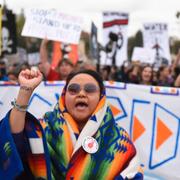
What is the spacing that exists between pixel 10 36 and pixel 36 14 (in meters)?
0.90

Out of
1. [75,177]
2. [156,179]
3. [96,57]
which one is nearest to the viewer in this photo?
[75,177]

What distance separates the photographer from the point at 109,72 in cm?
964

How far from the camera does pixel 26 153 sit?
2.23 m

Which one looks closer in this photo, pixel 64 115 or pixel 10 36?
pixel 64 115

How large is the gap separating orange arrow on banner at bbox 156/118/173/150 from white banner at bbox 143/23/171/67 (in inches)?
224

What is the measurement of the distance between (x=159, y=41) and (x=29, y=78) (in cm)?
848

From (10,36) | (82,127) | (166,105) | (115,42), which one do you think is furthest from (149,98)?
(115,42)

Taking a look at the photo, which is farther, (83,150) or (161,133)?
(161,133)

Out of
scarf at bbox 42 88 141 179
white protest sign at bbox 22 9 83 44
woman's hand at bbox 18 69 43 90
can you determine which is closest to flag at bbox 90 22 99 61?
white protest sign at bbox 22 9 83 44

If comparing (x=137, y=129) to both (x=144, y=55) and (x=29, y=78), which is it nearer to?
(x=29, y=78)

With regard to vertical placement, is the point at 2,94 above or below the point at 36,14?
below

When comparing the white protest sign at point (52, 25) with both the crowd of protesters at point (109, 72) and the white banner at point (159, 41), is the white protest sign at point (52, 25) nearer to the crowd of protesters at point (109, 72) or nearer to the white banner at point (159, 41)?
the crowd of protesters at point (109, 72)

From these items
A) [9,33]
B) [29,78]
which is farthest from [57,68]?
[29,78]

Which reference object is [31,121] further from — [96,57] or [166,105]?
[96,57]
